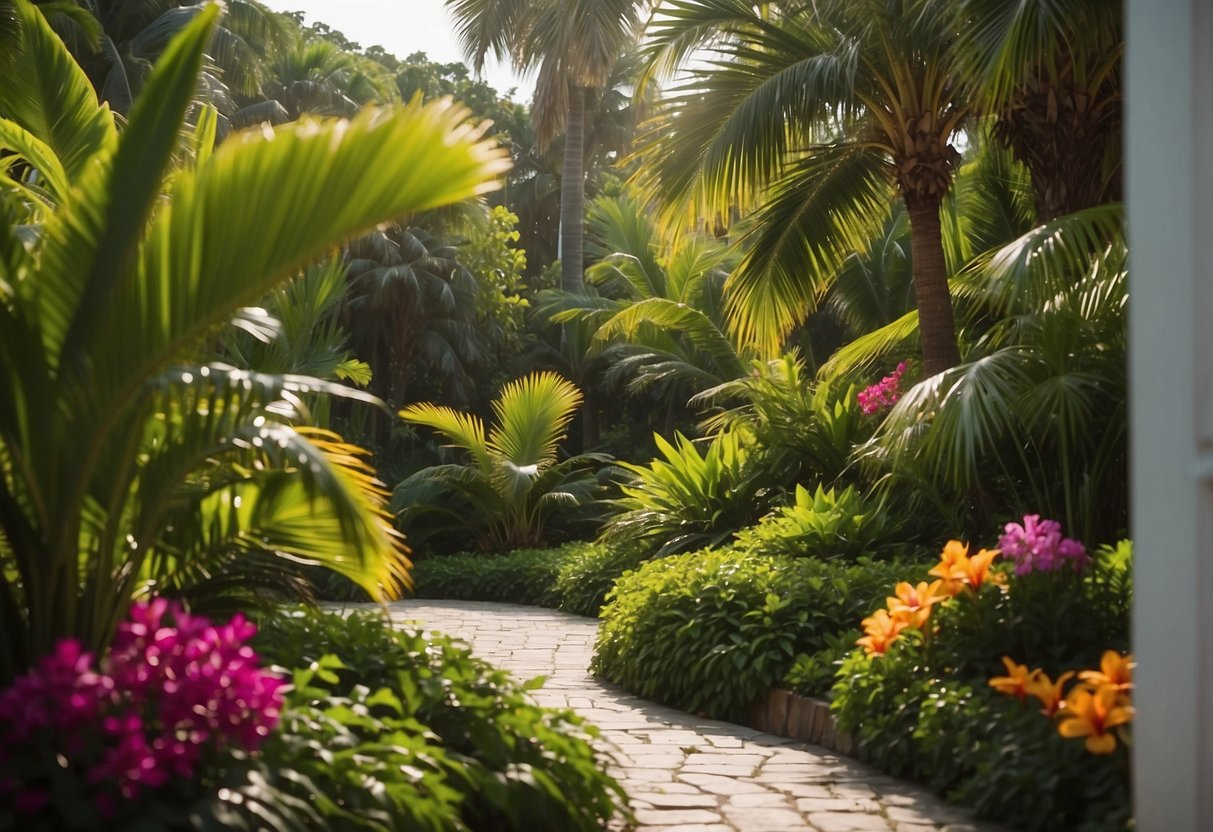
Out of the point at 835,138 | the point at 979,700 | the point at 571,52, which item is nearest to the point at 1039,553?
the point at 979,700

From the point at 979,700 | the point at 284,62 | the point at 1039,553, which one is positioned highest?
the point at 284,62

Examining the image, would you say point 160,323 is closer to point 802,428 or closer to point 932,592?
point 932,592

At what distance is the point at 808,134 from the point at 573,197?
15.3 m

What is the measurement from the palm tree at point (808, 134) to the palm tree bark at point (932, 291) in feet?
0.04

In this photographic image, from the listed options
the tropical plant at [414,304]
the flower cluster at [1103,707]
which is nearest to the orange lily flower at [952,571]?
the flower cluster at [1103,707]

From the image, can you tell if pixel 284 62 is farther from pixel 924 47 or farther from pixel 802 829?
pixel 802 829

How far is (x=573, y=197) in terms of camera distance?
24297 millimetres

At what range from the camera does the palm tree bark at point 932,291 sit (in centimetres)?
951

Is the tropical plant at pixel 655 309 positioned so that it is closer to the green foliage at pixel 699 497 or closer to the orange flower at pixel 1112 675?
the green foliage at pixel 699 497

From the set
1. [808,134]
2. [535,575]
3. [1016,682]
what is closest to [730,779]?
[1016,682]

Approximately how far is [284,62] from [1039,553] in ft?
78.5

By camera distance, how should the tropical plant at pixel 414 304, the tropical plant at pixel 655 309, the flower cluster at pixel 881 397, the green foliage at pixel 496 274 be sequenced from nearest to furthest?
the flower cluster at pixel 881 397, the tropical plant at pixel 655 309, the tropical plant at pixel 414 304, the green foliage at pixel 496 274

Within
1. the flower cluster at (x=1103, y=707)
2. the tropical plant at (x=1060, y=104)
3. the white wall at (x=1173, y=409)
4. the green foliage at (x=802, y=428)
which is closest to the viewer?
the white wall at (x=1173, y=409)

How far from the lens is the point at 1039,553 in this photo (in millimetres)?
5512
